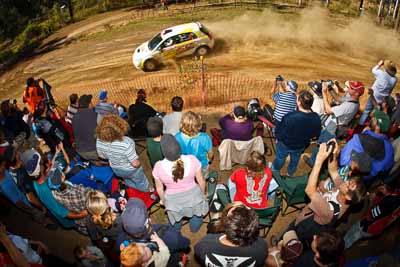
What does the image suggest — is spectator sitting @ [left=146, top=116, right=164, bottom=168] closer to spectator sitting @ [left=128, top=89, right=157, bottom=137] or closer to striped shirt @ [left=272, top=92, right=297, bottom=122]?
spectator sitting @ [left=128, top=89, right=157, bottom=137]

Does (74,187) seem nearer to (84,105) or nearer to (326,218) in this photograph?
(84,105)

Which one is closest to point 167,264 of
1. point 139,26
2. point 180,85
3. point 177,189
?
point 177,189

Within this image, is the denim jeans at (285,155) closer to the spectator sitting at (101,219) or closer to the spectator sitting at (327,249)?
the spectator sitting at (327,249)

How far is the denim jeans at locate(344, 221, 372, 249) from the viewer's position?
17.7ft

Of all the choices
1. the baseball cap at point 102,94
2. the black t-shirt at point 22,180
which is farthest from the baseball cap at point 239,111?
the black t-shirt at point 22,180

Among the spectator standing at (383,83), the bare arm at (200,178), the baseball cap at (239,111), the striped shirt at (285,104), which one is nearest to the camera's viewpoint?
the bare arm at (200,178)

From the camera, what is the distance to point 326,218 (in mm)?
4449

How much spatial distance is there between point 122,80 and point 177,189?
9882 millimetres

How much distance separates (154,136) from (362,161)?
3.17m

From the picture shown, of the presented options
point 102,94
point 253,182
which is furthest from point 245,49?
point 253,182

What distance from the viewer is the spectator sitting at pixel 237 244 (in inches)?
146

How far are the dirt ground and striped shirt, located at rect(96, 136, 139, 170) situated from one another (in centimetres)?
553

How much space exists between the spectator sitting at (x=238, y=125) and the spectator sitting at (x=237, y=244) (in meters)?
2.59

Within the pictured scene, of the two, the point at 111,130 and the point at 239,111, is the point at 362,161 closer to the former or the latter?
the point at 239,111
